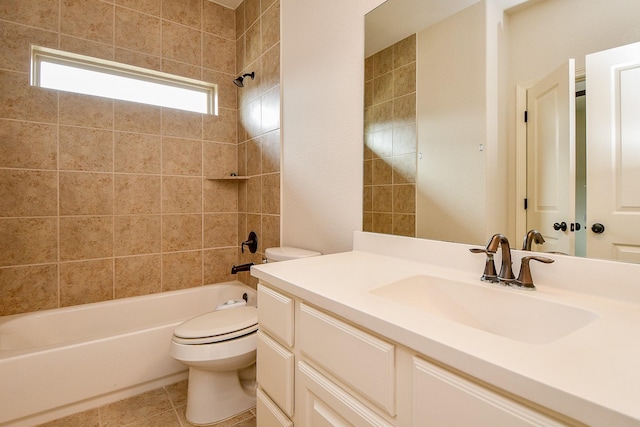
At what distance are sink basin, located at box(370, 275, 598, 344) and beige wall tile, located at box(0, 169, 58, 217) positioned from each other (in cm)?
220

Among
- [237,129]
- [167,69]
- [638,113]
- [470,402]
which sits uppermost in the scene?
[167,69]

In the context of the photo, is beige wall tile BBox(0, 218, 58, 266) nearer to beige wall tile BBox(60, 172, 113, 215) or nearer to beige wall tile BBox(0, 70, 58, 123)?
beige wall tile BBox(60, 172, 113, 215)

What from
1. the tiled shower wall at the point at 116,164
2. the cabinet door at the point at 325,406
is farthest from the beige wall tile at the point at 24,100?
the cabinet door at the point at 325,406

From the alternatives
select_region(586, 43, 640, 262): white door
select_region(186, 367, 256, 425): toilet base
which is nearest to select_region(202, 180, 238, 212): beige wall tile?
select_region(186, 367, 256, 425): toilet base

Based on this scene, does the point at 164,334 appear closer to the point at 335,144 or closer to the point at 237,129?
the point at 335,144

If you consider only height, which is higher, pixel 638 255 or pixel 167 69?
pixel 167 69

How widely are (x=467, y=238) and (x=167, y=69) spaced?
2.44 meters

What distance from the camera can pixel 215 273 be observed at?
8.34 ft

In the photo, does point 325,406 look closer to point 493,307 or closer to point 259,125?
point 493,307

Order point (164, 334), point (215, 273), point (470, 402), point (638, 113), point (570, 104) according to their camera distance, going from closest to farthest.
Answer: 1. point (470, 402)
2. point (638, 113)
3. point (570, 104)
4. point (164, 334)
5. point (215, 273)

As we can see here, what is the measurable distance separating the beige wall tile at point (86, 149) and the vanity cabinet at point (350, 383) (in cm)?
179

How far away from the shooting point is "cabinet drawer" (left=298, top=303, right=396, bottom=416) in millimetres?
598

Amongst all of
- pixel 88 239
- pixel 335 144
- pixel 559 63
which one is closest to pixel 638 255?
pixel 559 63

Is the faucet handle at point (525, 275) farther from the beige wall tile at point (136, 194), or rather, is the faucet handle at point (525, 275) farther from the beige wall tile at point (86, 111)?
the beige wall tile at point (86, 111)
